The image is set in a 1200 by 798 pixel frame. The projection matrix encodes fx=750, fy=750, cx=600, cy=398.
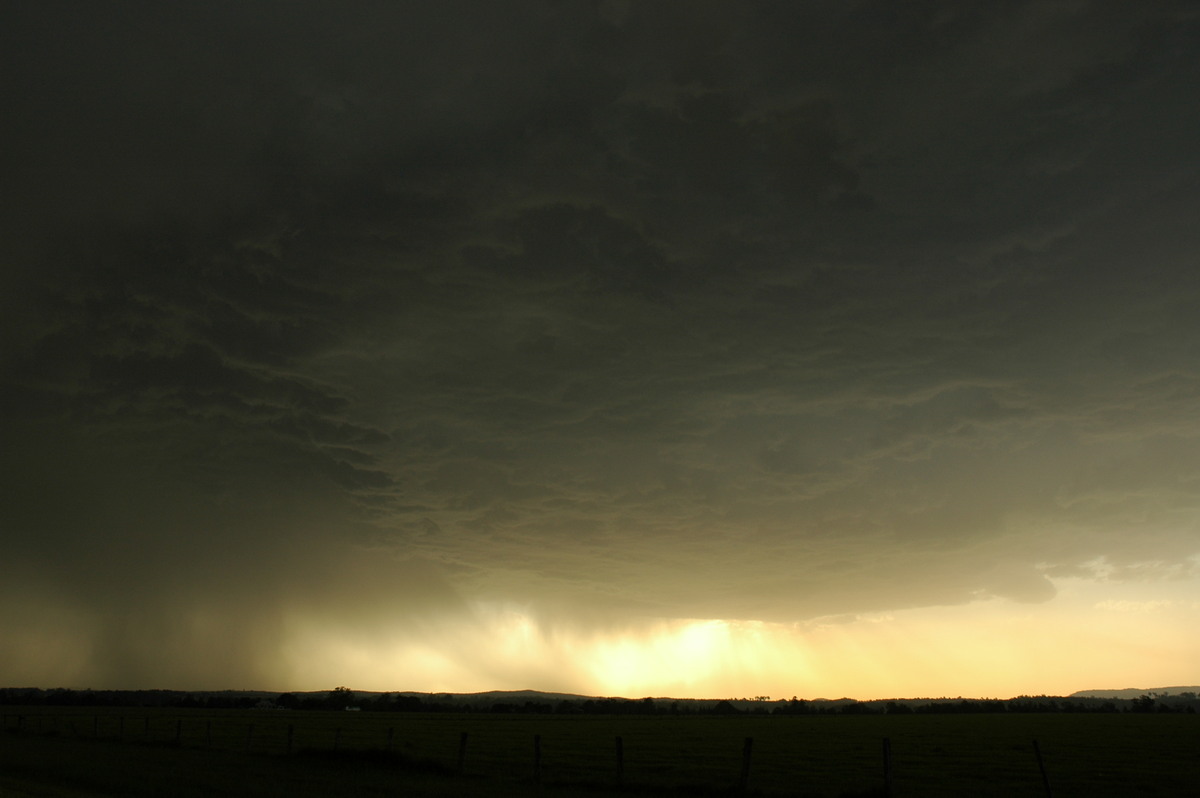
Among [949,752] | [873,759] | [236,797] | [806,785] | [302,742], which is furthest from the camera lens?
[302,742]

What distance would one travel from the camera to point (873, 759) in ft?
158

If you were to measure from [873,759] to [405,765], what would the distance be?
98.0 ft

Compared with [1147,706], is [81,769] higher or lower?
higher

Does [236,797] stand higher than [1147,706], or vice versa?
[236,797]

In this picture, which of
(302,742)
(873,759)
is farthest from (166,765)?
(873,759)

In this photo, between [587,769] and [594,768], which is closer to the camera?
[587,769]

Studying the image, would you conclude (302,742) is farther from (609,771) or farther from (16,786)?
(16,786)

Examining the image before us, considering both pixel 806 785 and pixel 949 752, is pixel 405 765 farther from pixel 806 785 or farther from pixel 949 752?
pixel 949 752

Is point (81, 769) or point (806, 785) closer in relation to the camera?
point (81, 769)

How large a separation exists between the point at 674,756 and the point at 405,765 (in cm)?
2055

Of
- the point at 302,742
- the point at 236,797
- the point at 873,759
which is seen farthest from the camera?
the point at 302,742

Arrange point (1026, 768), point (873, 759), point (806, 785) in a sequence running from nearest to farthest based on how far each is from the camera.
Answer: point (806, 785)
point (1026, 768)
point (873, 759)

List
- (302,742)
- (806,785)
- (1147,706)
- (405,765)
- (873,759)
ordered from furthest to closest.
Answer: (1147,706)
(302,742)
(873,759)
(405,765)
(806,785)

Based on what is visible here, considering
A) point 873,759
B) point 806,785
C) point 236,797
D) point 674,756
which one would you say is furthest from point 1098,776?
point 236,797
